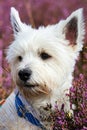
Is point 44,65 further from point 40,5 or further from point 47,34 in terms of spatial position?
point 40,5

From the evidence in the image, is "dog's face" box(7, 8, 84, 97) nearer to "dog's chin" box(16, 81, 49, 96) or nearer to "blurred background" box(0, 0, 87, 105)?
"dog's chin" box(16, 81, 49, 96)

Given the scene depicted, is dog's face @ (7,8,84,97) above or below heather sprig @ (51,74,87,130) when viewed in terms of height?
above

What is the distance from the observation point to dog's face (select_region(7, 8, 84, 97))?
6137 millimetres

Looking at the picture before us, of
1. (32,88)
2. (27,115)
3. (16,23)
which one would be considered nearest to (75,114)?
(32,88)

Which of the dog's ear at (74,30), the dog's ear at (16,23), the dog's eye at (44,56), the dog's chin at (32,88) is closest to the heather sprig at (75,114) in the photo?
the dog's chin at (32,88)

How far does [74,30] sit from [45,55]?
19.2 inches

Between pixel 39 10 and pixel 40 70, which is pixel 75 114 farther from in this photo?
pixel 39 10

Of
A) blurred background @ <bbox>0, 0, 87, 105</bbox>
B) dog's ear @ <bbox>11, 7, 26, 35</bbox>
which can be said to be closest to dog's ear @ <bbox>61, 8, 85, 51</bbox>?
dog's ear @ <bbox>11, 7, 26, 35</bbox>

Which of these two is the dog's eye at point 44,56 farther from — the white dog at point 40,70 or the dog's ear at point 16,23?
the dog's ear at point 16,23

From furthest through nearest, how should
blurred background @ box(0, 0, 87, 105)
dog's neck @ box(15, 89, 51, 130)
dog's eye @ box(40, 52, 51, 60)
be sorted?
blurred background @ box(0, 0, 87, 105), dog's eye @ box(40, 52, 51, 60), dog's neck @ box(15, 89, 51, 130)

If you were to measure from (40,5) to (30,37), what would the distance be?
30.2 ft

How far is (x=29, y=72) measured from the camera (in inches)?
239

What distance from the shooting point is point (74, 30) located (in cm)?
662

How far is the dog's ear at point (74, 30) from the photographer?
6539 millimetres
